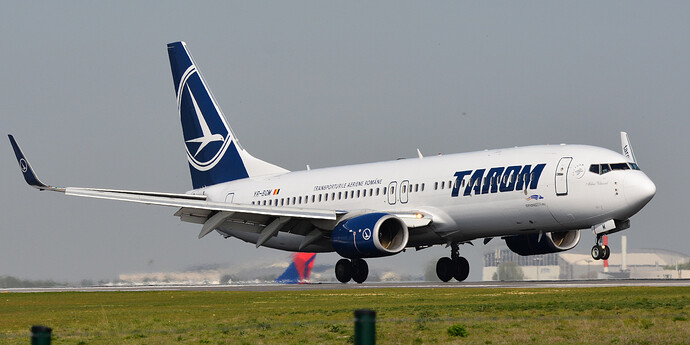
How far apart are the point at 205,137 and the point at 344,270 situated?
11.0 meters

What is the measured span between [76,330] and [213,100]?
30.3 m

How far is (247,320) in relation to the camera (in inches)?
774

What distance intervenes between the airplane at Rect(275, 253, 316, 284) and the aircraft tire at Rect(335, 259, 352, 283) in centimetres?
507

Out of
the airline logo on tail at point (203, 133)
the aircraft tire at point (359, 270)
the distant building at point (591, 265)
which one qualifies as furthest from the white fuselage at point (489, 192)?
the distant building at point (591, 265)

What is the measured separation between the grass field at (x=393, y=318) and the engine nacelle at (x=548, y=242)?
11.4m

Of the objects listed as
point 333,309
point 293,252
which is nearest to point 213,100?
point 293,252

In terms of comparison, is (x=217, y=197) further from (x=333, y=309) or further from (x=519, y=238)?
(x=333, y=309)

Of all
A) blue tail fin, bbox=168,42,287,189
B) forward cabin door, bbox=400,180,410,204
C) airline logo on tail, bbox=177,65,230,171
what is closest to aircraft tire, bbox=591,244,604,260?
forward cabin door, bbox=400,180,410,204

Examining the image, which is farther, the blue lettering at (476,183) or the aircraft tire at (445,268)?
the aircraft tire at (445,268)

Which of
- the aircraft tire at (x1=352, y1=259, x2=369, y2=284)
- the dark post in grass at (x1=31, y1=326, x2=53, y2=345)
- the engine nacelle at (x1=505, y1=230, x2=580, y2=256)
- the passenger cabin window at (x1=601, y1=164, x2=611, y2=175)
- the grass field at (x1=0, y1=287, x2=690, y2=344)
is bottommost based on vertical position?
the grass field at (x1=0, y1=287, x2=690, y2=344)

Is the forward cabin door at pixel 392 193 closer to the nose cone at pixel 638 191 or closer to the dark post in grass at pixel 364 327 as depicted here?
the nose cone at pixel 638 191

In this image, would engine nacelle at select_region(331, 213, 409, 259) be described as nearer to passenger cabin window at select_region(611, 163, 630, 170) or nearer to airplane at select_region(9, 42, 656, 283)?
airplane at select_region(9, 42, 656, 283)

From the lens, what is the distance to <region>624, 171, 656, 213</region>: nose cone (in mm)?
33125

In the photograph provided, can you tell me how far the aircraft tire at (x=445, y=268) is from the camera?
4097 centimetres
